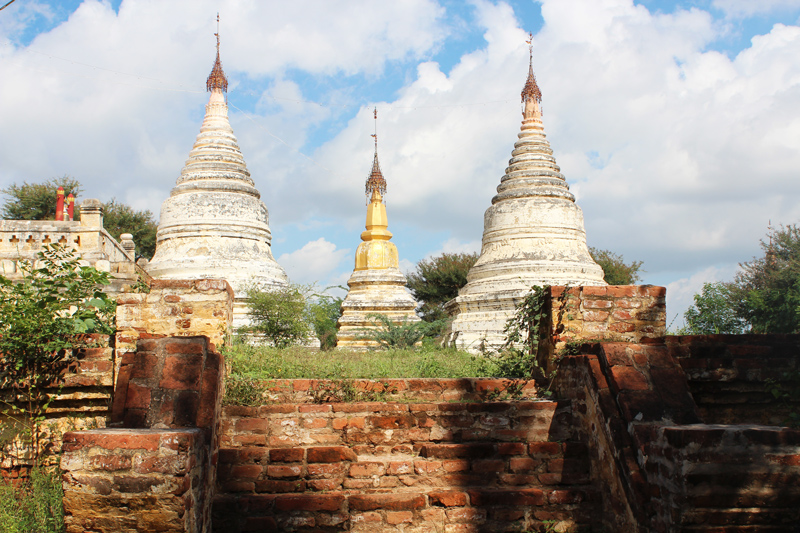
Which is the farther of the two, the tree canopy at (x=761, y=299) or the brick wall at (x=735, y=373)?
the tree canopy at (x=761, y=299)

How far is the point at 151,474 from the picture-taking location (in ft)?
12.9

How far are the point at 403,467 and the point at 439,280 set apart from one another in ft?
99.1

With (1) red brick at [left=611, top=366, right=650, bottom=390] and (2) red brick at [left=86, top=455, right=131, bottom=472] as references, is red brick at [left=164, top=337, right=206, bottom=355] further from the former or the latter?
(1) red brick at [left=611, top=366, right=650, bottom=390]

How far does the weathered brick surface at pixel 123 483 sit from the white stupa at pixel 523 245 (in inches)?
457

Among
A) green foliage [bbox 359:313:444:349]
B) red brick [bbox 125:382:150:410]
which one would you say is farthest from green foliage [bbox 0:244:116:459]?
green foliage [bbox 359:313:444:349]

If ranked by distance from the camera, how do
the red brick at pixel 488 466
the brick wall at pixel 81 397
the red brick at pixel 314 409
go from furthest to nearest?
the brick wall at pixel 81 397, the red brick at pixel 314 409, the red brick at pixel 488 466

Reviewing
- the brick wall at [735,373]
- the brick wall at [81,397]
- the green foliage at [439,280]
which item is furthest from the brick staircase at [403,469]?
the green foliage at [439,280]

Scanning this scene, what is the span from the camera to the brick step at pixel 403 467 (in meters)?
4.93

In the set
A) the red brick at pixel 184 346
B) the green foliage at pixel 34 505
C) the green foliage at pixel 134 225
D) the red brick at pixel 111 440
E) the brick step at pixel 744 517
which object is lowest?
the green foliage at pixel 34 505

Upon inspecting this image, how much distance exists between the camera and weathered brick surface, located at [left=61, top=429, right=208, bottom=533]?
12.8 feet

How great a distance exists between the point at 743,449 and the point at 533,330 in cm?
280

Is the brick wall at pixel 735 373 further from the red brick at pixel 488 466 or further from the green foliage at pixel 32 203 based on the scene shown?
the green foliage at pixel 32 203

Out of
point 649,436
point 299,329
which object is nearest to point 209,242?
point 299,329

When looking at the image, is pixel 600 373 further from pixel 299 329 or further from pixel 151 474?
pixel 299 329
